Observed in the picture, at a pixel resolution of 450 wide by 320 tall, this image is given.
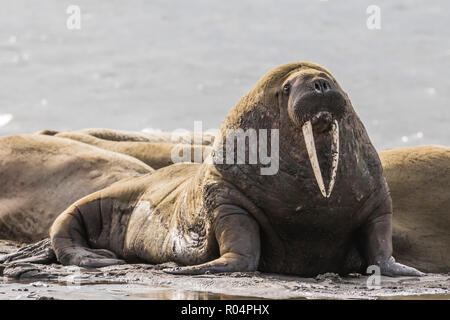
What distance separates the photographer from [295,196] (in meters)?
6.65

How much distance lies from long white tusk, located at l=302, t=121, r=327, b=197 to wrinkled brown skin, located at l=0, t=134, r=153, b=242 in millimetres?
4179

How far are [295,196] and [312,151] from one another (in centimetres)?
37

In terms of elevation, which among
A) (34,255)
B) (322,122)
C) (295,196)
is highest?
(322,122)

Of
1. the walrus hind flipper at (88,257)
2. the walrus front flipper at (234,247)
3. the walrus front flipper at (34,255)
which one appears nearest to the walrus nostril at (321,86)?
the walrus front flipper at (234,247)

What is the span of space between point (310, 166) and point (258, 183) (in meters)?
0.40

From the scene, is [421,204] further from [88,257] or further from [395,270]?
[88,257]

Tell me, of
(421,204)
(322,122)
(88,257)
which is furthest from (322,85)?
(88,257)

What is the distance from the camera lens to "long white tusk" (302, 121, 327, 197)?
643 centimetres

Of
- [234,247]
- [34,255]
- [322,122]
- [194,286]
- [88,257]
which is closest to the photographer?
[194,286]

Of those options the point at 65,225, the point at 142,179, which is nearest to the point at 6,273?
the point at 65,225

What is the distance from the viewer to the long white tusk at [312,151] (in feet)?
21.1

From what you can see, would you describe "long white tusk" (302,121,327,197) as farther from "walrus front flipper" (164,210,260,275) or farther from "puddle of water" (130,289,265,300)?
"puddle of water" (130,289,265,300)

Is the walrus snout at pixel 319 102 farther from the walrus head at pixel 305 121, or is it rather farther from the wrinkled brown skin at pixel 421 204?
the wrinkled brown skin at pixel 421 204
